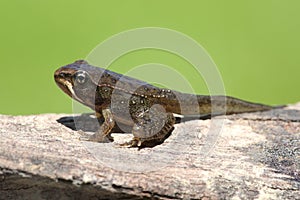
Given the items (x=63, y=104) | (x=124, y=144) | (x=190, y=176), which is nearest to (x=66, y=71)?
(x=124, y=144)

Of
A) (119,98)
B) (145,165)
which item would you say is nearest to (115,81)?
(119,98)

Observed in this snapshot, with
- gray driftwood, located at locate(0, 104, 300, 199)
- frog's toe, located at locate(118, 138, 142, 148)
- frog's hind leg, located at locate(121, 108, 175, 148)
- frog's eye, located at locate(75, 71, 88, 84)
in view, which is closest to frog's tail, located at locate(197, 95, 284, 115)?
gray driftwood, located at locate(0, 104, 300, 199)

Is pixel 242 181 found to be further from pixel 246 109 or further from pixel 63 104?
pixel 63 104

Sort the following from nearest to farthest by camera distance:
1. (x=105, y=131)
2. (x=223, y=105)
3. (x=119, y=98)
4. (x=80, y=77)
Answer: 1. (x=105, y=131)
2. (x=80, y=77)
3. (x=119, y=98)
4. (x=223, y=105)

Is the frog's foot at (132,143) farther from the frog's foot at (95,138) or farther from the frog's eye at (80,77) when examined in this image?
the frog's eye at (80,77)

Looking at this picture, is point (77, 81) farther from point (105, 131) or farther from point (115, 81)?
point (105, 131)

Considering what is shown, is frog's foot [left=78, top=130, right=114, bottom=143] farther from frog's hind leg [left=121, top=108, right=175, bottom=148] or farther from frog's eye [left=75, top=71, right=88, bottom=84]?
frog's eye [left=75, top=71, right=88, bottom=84]
